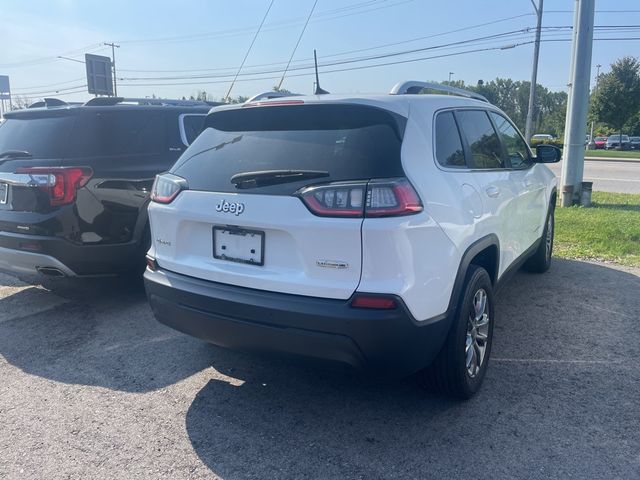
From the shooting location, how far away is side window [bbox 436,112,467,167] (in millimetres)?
3201

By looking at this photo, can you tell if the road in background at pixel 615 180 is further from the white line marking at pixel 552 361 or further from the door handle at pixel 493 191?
the door handle at pixel 493 191

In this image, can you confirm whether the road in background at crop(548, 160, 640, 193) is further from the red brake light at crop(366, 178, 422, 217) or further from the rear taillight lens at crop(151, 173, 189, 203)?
the rear taillight lens at crop(151, 173, 189, 203)

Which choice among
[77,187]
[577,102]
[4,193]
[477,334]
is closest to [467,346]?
[477,334]

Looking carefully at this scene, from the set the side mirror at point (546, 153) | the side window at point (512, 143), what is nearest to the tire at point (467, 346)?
the side window at point (512, 143)

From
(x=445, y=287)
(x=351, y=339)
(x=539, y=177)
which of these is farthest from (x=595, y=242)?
(x=351, y=339)

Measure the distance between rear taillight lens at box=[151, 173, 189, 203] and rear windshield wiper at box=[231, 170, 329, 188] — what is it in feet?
1.39

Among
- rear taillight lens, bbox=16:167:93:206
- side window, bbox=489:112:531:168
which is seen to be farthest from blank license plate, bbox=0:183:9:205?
side window, bbox=489:112:531:168

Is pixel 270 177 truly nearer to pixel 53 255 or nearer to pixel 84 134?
pixel 53 255

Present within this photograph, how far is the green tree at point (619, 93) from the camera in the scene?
3916cm

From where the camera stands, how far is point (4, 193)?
478 cm

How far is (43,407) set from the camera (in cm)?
342

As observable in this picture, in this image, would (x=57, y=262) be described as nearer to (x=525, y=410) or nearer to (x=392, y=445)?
(x=392, y=445)

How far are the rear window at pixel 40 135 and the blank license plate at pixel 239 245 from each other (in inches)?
98.1

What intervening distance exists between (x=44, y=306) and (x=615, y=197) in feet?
36.8
